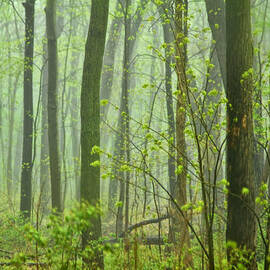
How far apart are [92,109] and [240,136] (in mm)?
2899

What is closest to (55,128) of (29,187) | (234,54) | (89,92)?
(29,187)

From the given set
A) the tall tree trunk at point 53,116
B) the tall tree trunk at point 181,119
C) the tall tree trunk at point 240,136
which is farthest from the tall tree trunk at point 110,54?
the tall tree trunk at point 240,136

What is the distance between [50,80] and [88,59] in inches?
122

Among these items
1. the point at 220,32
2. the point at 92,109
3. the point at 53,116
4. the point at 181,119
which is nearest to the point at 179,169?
the point at 181,119

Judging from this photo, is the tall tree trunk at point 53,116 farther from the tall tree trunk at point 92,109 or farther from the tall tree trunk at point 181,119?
the tall tree trunk at point 181,119

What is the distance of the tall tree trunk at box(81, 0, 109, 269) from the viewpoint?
594cm

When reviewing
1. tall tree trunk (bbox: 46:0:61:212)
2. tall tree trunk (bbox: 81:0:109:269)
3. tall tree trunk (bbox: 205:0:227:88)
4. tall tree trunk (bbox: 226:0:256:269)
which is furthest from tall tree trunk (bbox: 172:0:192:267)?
tall tree trunk (bbox: 46:0:61:212)

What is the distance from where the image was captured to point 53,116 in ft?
28.6

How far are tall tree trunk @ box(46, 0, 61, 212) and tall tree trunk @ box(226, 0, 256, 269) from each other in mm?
5422

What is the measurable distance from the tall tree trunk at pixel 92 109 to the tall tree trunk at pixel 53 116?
8.87 ft

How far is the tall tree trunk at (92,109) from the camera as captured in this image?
594cm

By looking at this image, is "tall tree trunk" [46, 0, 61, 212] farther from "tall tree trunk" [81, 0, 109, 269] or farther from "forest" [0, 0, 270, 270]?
"tall tree trunk" [81, 0, 109, 269]

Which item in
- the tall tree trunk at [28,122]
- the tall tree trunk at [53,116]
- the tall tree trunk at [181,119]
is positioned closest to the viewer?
the tall tree trunk at [181,119]

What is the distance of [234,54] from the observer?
4176 mm
